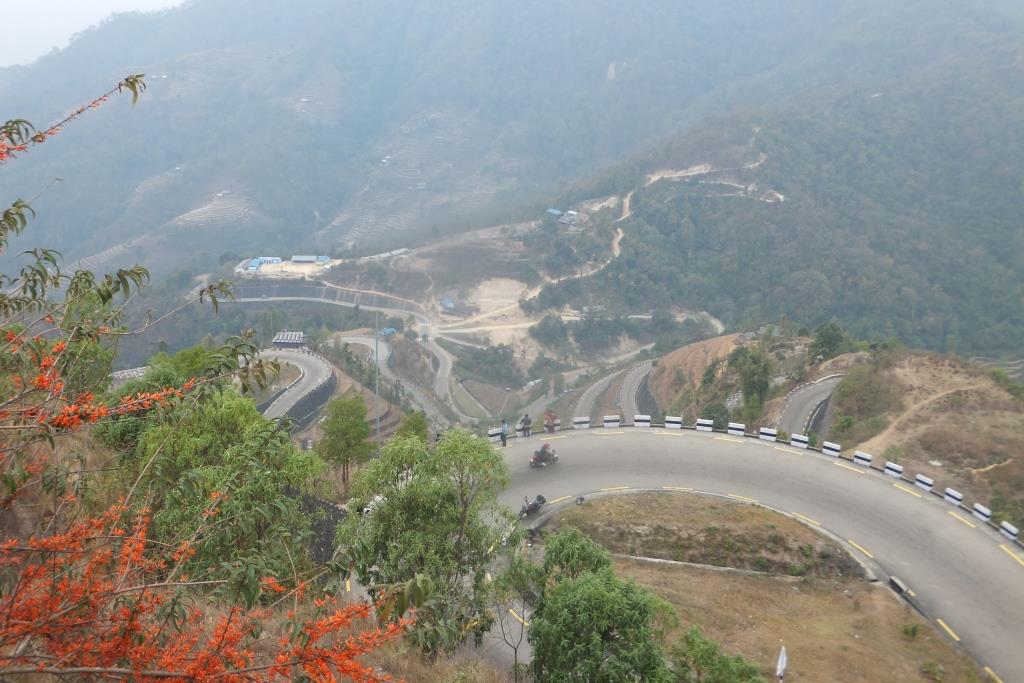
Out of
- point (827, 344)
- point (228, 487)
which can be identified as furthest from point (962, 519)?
point (228, 487)

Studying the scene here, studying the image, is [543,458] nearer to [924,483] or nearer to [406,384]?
[924,483]

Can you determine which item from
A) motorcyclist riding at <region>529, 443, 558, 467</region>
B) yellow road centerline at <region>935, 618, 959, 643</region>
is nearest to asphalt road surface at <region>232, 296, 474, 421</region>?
motorcyclist riding at <region>529, 443, 558, 467</region>

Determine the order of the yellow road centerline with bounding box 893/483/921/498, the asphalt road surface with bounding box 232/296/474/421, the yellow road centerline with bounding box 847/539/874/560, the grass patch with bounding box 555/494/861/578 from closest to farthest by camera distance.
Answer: the grass patch with bounding box 555/494/861/578 < the yellow road centerline with bounding box 847/539/874/560 < the yellow road centerline with bounding box 893/483/921/498 < the asphalt road surface with bounding box 232/296/474/421

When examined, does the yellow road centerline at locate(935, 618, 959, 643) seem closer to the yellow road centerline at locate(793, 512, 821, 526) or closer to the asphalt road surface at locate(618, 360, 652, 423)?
the yellow road centerline at locate(793, 512, 821, 526)

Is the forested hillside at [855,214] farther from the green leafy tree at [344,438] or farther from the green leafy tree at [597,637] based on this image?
the green leafy tree at [597,637]

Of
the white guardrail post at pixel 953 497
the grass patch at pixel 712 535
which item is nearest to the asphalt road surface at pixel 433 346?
the grass patch at pixel 712 535

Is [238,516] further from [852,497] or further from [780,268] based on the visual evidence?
[780,268]
